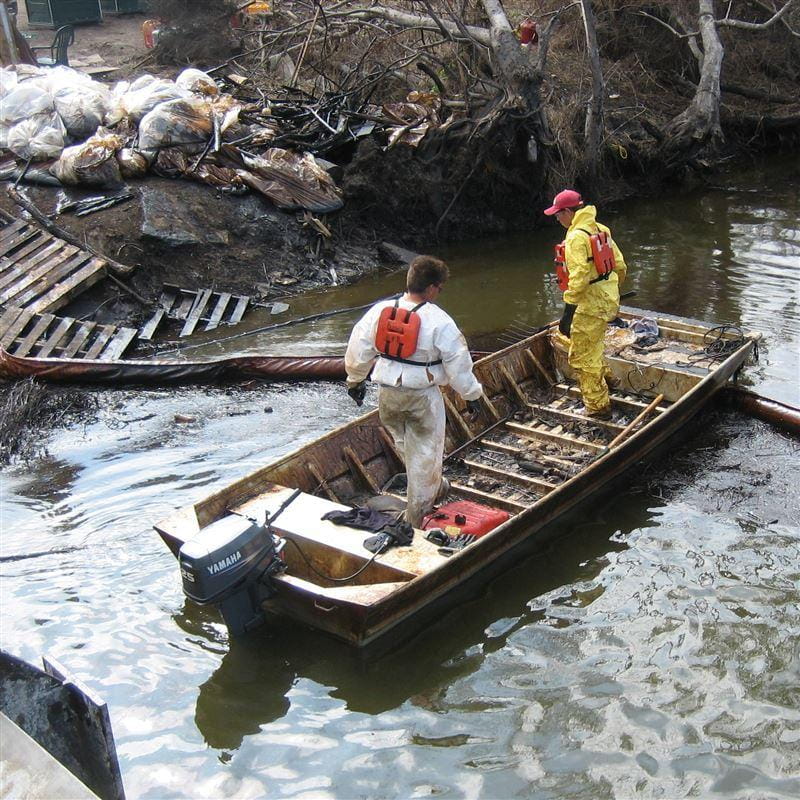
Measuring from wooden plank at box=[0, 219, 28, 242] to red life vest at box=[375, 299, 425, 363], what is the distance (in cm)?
829

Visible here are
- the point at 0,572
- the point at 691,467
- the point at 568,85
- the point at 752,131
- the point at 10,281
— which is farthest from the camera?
the point at 752,131

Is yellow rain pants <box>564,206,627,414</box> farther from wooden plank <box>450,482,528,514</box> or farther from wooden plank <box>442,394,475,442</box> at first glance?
wooden plank <box>450,482,528,514</box>

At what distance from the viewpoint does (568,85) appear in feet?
57.9

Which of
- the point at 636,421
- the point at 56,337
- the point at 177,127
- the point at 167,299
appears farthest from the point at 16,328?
the point at 636,421

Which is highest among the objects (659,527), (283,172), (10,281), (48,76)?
(48,76)

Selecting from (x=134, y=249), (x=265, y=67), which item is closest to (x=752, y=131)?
(x=265, y=67)

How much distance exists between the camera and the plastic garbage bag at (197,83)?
1493cm

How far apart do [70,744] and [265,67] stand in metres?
16.0

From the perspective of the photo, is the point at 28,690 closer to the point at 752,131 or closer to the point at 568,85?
the point at 568,85

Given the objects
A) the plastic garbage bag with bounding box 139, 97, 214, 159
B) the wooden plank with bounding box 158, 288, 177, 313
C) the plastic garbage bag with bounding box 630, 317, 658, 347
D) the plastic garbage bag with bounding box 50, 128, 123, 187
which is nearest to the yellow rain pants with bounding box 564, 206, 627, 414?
the plastic garbage bag with bounding box 630, 317, 658, 347

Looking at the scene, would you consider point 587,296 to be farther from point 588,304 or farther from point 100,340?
point 100,340

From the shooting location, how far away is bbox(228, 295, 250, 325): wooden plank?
12.5 m

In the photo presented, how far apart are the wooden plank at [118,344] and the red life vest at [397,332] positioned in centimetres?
561

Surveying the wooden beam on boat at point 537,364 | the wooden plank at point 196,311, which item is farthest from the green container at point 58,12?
the wooden beam on boat at point 537,364
